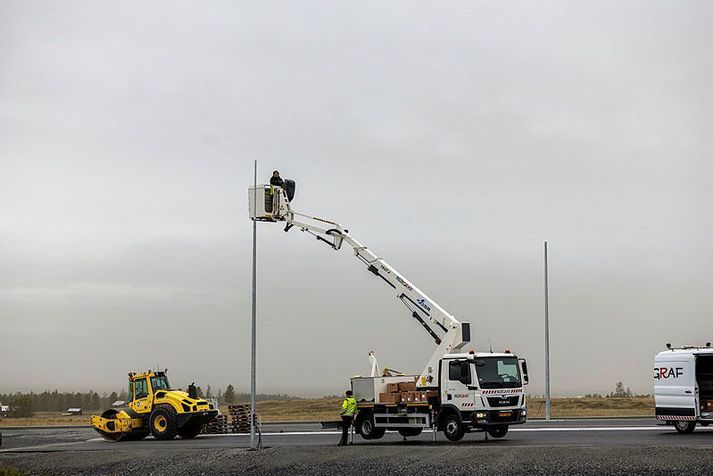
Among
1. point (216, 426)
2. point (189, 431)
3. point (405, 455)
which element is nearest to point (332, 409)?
point (216, 426)

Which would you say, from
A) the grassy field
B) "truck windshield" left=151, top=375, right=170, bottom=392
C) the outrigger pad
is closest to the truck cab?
the outrigger pad

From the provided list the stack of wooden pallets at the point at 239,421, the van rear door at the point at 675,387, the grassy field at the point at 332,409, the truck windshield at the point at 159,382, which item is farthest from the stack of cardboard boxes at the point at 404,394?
the grassy field at the point at 332,409

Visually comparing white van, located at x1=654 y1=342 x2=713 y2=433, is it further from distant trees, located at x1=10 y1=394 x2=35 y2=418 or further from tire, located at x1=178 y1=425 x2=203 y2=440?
distant trees, located at x1=10 y1=394 x2=35 y2=418

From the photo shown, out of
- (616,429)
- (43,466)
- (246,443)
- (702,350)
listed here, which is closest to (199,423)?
(246,443)

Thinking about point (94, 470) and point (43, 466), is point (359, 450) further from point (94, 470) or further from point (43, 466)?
point (43, 466)

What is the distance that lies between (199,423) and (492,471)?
627 inches

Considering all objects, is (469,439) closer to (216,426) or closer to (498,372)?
(498,372)

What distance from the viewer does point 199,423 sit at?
36844 millimetres

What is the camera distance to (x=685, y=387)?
1177 inches

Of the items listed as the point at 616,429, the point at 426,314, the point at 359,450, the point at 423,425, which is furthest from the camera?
the point at 616,429

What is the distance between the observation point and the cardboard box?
1216 inches

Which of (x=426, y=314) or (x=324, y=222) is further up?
(x=324, y=222)

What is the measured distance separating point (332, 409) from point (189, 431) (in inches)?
1165

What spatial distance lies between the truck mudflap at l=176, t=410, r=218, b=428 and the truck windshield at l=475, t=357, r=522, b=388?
12.4 meters
